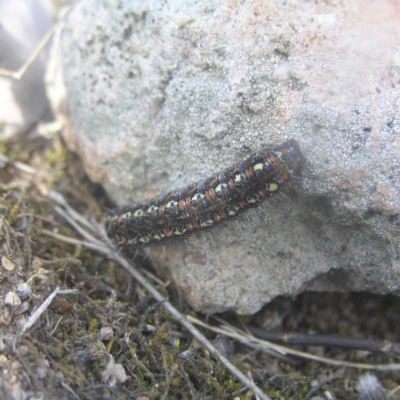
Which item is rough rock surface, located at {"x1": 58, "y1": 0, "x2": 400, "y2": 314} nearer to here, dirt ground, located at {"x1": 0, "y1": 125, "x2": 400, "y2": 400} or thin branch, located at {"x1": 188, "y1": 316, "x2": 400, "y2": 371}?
thin branch, located at {"x1": 188, "y1": 316, "x2": 400, "y2": 371}

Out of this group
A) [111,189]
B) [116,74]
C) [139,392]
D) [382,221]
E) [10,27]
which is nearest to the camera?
[139,392]

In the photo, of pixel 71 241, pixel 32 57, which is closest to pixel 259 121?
pixel 71 241

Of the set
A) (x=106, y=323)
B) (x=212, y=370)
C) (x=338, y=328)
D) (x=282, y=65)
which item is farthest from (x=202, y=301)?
(x=282, y=65)

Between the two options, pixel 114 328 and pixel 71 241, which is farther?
pixel 71 241

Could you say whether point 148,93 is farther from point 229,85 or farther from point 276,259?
point 276,259

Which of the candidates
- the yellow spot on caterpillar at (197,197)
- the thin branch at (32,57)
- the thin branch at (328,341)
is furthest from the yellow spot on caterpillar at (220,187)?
the thin branch at (32,57)

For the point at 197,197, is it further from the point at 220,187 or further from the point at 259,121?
the point at 259,121
